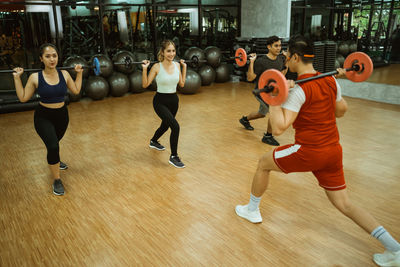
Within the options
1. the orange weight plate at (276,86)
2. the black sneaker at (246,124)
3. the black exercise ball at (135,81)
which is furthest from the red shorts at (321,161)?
the black exercise ball at (135,81)

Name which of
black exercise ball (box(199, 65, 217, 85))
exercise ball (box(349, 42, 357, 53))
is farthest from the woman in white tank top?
exercise ball (box(349, 42, 357, 53))

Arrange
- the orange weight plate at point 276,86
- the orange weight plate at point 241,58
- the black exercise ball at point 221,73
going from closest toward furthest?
1. the orange weight plate at point 276,86
2. the orange weight plate at point 241,58
3. the black exercise ball at point 221,73

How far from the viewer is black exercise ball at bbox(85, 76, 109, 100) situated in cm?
619

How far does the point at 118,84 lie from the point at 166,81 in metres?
3.69

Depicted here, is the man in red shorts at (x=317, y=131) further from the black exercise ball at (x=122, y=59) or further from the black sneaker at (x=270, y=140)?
the black exercise ball at (x=122, y=59)

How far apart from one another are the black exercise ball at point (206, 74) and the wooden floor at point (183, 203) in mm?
3143

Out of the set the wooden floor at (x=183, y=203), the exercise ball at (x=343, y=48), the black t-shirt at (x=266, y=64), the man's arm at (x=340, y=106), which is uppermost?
the exercise ball at (x=343, y=48)

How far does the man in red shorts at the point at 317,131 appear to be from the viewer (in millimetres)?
1619

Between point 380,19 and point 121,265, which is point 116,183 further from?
point 380,19

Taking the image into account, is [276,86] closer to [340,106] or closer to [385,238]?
[340,106]

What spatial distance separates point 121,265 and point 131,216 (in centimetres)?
55

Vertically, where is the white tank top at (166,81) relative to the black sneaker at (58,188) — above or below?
above

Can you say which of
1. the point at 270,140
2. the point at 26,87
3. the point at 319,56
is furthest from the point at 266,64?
the point at 319,56

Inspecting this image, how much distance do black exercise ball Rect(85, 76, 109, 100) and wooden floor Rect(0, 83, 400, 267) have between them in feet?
6.39
